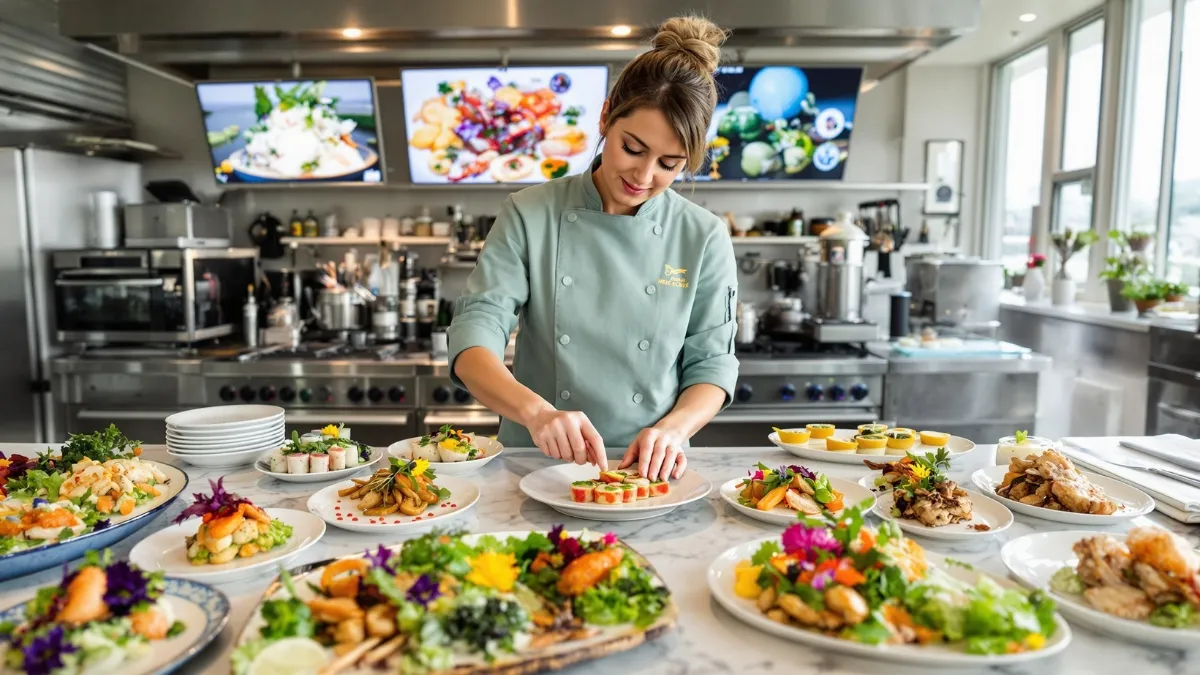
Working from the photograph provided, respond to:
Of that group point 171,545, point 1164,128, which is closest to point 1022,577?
point 171,545

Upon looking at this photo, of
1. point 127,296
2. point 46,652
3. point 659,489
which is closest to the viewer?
point 46,652

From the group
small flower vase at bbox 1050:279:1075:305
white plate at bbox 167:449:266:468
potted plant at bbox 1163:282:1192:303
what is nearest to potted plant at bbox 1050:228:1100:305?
small flower vase at bbox 1050:279:1075:305

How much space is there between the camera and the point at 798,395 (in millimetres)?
4055

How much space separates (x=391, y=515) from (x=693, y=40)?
1238 millimetres

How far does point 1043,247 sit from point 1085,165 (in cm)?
66

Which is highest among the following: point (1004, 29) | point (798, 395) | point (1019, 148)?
point (1004, 29)

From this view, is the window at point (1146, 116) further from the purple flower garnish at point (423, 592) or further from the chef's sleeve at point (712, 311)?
the purple flower garnish at point (423, 592)

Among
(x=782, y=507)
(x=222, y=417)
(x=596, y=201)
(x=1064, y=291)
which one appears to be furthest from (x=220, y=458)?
(x=1064, y=291)

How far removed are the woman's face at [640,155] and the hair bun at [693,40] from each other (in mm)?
172

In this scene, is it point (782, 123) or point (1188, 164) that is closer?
point (1188, 164)

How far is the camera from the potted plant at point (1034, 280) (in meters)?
5.16

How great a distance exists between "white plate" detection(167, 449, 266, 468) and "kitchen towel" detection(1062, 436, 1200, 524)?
1.89 metres

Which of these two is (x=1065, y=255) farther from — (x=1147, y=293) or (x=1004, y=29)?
(x=1004, y=29)

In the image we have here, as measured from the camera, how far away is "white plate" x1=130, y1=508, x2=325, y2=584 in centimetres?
120
